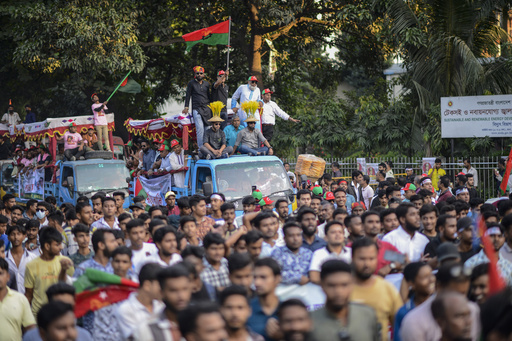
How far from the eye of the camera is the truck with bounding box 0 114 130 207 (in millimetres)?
17703

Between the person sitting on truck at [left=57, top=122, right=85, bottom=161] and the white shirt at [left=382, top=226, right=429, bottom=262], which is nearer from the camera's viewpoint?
the white shirt at [left=382, top=226, right=429, bottom=262]

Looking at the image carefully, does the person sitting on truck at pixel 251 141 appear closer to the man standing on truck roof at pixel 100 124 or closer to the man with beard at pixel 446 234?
the man with beard at pixel 446 234

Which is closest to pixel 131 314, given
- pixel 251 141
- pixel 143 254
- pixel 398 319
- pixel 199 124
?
pixel 398 319

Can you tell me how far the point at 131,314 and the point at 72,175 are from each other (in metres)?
13.3

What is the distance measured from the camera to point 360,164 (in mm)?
20000

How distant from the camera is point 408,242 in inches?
306

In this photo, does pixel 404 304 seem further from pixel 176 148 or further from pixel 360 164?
pixel 360 164

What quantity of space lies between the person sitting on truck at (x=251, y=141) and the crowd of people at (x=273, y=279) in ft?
12.2

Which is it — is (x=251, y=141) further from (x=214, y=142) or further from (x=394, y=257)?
(x=394, y=257)

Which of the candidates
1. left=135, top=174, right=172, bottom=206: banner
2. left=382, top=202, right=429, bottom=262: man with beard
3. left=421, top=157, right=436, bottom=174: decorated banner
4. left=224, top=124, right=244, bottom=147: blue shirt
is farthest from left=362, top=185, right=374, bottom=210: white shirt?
left=382, top=202, right=429, bottom=262: man with beard

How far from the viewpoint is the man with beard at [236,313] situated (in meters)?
4.40

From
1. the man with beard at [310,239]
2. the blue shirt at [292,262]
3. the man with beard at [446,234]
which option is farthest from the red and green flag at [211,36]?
the blue shirt at [292,262]

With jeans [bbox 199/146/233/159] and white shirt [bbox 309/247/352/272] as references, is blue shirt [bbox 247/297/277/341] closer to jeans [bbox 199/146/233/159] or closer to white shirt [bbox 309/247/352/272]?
white shirt [bbox 309/247/352/272]

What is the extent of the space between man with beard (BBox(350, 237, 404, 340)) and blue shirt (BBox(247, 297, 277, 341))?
0.68m
